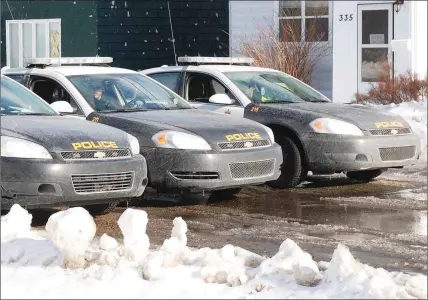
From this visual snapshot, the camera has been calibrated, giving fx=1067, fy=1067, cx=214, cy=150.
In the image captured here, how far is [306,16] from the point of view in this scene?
23766 millimetres

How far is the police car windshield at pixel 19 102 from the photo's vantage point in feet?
31.9

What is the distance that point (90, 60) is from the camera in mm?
12148

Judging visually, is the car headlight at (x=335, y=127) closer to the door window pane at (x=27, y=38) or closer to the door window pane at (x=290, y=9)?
the door window pane at (x=290, y=9)

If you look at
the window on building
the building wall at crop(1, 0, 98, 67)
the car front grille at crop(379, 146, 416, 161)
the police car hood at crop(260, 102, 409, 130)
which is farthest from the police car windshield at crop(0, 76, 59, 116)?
the building wall at crop(1, 0, 98, 67)

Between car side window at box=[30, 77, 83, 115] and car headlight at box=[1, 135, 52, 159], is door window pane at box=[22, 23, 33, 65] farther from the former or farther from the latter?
car headlight at box=[1, 135, 52, 159]

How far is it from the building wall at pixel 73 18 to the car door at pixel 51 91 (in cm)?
1441

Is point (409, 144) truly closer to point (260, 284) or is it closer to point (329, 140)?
point (329, 140)

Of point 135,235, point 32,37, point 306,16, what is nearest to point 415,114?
point 306,16

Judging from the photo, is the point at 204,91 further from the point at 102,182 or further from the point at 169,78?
the point at 102,182

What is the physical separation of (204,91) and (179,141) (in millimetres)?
2583

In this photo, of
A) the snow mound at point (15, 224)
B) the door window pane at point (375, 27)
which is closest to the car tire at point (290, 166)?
the snow mound at point (15, 224)

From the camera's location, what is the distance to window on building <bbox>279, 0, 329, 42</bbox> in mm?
23422

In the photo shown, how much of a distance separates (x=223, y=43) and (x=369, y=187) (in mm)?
Result: 14918

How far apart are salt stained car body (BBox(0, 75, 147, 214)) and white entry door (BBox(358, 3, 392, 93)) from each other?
13.2 meters
